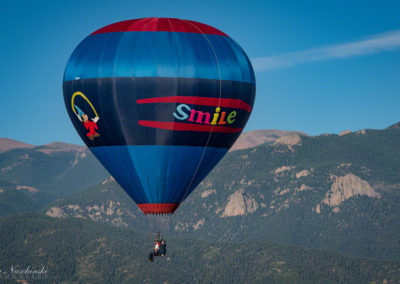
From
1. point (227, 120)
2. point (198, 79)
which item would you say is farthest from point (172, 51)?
point (227, 120)

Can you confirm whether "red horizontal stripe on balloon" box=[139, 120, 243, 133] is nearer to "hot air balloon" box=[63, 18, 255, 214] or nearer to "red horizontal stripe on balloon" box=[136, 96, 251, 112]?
"hot air balloon" box=[63, 18, 255, 214]

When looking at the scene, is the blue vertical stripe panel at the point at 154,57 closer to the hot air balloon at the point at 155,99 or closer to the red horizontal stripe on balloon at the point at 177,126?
the hot air balloon at the point at 155,99

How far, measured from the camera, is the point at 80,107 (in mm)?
118750

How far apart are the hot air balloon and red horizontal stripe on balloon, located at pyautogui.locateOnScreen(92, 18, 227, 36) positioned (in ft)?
0.43

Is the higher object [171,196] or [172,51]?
[172,51]

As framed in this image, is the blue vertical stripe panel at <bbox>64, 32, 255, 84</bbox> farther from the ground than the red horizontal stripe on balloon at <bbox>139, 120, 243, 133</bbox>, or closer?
farther from the ground

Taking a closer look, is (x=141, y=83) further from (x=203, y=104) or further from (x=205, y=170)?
(x=205, y=170)

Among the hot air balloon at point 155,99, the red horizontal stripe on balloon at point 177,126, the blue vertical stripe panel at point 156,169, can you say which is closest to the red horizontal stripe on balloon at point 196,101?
the hot air balloon at point 155,99

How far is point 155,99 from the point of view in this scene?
4454 inches

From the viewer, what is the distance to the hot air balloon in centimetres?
11319

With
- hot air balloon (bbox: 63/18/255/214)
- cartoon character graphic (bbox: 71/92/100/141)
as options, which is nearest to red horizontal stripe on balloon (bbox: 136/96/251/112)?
hot air balloon (bbox: 63/18/255/214)

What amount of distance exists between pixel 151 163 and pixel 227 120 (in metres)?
12.3

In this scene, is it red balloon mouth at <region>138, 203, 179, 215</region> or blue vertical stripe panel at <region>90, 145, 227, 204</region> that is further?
blue vertical stripe panel at <region>90, 145, 227, 204</region>

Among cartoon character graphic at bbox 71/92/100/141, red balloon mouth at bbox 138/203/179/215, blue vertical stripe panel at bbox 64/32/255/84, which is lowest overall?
red balloon mouth at bbox 138/203/179/215
